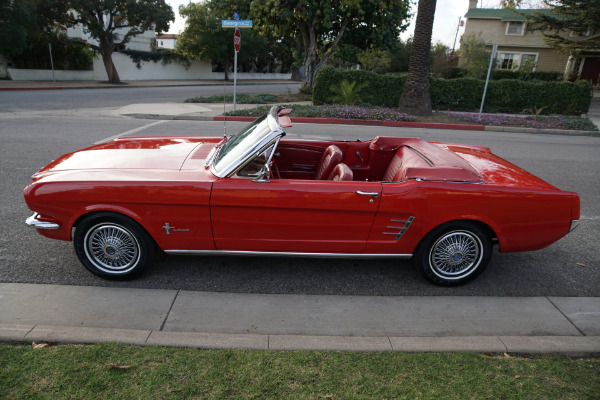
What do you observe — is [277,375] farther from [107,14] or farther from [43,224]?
[107,14]

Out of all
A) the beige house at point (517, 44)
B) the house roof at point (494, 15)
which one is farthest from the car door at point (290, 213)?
→ the house roof at point (494, 15)

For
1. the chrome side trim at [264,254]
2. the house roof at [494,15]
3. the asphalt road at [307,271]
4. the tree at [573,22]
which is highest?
the house roof at [494,15]

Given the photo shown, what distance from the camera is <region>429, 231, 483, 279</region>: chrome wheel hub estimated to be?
11.8ft

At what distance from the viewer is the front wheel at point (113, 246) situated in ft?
11.2

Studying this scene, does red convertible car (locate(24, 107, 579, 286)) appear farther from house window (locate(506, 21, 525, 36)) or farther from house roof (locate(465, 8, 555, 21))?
house window (locate(506, 21, 525, 36))

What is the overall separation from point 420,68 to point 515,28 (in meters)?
26.4

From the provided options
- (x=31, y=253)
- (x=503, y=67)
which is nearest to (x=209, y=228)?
(x=31, y=253)

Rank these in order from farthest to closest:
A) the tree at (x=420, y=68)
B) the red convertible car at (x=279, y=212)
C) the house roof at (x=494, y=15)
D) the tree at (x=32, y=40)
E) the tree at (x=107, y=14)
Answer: the house roof at (x=494, y=15)
the tree at (x=107, y=14)
the tree at (x=32, y=40)
the tree at (x=420, y=68)
the red convertible car at (x=279, y=212)

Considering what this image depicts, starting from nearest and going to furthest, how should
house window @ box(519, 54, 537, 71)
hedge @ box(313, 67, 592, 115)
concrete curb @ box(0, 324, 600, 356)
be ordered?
concrete curb @ box(0, 324, 600, 356)
hedge @ box(313, 67, 592, 115)
house window @ box(519, 54, 537, 71)

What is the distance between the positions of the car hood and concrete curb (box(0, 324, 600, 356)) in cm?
137

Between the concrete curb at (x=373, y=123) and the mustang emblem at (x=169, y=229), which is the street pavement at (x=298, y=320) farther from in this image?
the concrete curb at (x=373, y=123)

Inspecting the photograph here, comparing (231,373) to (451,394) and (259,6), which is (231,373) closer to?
(451,394)

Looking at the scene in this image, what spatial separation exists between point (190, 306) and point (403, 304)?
5.61 feet

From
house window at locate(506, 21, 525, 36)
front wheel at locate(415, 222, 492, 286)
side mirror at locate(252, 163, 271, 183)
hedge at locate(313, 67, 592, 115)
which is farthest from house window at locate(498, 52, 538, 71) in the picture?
side mirror at locate(252, 163, 271, 183)
